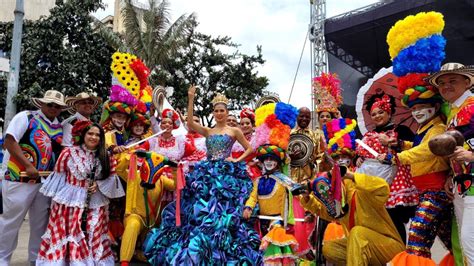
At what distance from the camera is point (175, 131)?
588 cm

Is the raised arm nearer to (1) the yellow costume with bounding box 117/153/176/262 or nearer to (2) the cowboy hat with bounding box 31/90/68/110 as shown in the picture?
(1) the yellow costume with bounding box 117/153/176/262

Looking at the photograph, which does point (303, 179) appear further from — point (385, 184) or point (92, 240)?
point (92, 240)

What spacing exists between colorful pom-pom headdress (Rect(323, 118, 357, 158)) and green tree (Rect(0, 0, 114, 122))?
6.16 meters

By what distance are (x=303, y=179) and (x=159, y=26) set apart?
12489 mm

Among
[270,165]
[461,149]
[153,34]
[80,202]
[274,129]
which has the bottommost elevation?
[80,202]

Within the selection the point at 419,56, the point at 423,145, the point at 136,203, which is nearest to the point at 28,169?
the point at 136,203

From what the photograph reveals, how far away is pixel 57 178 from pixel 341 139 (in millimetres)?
3070

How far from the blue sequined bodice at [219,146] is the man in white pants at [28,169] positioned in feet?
5.80

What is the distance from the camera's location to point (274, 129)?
4805mm

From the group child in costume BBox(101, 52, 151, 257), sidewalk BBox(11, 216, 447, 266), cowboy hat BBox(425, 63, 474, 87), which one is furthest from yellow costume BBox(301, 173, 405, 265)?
child in costume BBox(101, 52, 151, 257)

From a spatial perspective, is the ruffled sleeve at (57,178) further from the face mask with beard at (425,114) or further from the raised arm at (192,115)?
the face mask with beard at (425,114)

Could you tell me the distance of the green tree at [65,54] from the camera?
363 inches

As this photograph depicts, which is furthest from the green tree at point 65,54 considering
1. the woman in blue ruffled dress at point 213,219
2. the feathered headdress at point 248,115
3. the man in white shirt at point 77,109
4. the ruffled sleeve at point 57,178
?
the woman in blue ruffled dress at point 213,219

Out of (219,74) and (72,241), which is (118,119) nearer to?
(72,241)
